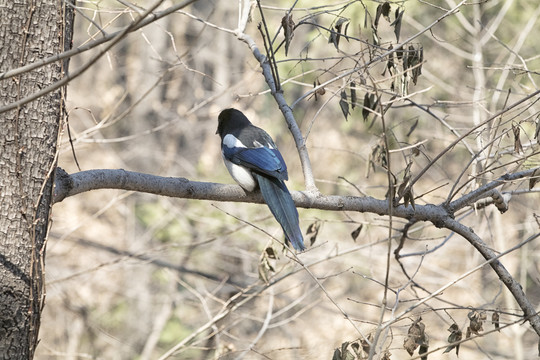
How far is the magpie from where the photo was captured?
11.0 feet

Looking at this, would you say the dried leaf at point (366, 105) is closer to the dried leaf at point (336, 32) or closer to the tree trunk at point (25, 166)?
the dried leaf at point (336, 32)

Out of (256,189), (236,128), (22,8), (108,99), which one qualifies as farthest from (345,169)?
(22,8)

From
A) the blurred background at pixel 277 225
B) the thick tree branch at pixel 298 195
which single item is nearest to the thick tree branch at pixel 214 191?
the thick tree branch at pixel 298 195

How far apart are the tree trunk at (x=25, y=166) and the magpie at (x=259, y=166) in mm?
1241

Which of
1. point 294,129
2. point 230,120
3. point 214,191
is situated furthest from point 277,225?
point 214,191

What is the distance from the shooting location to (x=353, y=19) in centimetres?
817

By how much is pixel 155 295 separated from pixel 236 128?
18.6 ft

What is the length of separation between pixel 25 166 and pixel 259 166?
61.4 inches

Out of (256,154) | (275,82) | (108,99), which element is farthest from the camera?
(108,99)

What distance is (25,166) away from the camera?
2.55 m

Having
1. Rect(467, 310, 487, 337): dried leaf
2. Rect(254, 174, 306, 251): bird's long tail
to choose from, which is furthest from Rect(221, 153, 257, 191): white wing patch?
Rect(467, 310, 487, 337): dried leaf

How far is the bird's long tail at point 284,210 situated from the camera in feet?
10.9

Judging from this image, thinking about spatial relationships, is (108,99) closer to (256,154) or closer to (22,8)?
(256,154)

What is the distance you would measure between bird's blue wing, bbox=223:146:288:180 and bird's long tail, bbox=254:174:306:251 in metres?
0.10
